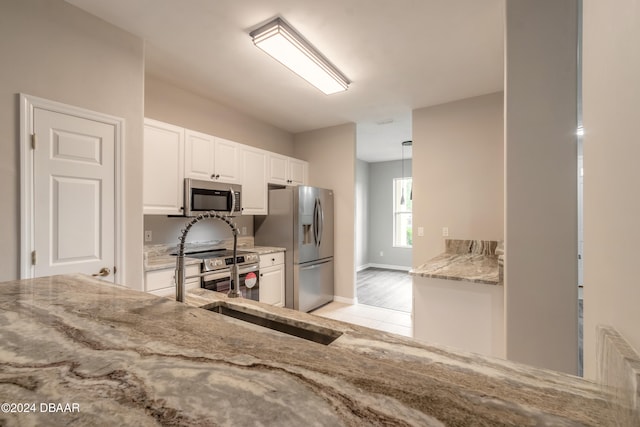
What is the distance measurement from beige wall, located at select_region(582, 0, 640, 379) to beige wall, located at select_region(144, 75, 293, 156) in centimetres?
331

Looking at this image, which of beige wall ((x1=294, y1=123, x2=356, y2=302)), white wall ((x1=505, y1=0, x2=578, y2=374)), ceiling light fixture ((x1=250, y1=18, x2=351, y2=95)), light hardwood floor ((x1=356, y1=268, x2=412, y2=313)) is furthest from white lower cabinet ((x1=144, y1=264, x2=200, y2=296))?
light hardwood floor ((x1=356, y1=268, x2=412, y2=313))

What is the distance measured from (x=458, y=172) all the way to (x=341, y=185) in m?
1.63

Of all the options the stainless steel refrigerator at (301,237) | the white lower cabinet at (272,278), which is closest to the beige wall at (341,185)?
the stainless steel refrigerator at (301,237)

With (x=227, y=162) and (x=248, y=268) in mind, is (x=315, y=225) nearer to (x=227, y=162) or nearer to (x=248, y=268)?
(x=248, y=268)

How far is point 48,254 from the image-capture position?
5.75 feet

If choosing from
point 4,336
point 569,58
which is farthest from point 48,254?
point 569,58

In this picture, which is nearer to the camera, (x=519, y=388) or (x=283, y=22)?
(x=519, y=388)

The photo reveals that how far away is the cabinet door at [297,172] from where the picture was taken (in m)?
4.26

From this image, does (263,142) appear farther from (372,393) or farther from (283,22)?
(372,393)

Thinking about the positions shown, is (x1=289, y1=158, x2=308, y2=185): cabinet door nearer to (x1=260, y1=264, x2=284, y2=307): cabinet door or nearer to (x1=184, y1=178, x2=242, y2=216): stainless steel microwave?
(x1=184, y1=178, x2=242, y2=216): stainless steel microwave

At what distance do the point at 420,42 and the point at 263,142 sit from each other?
258cm

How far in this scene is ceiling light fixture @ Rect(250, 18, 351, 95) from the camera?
82.7 inches

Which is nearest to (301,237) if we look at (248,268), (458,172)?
(248,268)

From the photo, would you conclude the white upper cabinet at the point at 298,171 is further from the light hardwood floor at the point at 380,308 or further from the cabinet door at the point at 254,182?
the light hardwood floor at the point at 380,308
